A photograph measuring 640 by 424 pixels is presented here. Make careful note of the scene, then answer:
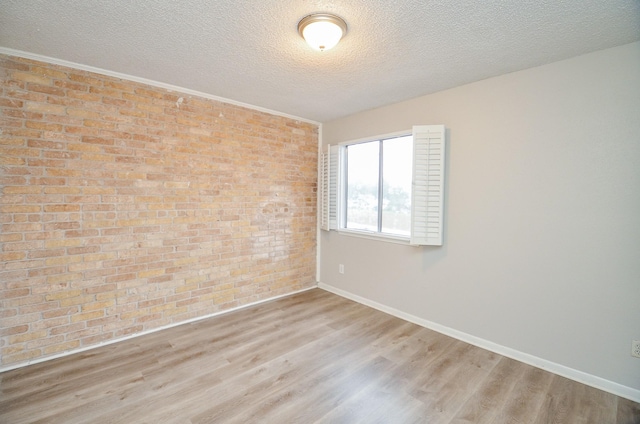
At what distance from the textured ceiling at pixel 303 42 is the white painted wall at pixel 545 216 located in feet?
0.88

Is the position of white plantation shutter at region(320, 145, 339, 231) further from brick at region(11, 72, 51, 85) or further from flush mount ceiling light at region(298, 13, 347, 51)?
brick at region(11, 72, 51, 85)

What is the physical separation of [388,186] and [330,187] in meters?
0.90

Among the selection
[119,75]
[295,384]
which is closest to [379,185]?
[295,384]

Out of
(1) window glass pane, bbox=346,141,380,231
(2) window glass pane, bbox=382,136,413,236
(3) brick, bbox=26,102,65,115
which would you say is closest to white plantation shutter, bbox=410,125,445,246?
(2) window glass pane, bbox=382,136,413,236

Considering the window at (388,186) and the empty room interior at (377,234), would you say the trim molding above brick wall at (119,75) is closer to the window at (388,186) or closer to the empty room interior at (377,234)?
the empty room interior at (377,234)

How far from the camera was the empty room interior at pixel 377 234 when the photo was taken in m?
1.84

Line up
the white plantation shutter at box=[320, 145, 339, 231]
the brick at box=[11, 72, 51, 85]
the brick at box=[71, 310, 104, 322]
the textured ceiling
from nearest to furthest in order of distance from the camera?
the textured ceiling → the brick at box=[11, 72, 51, 85] → the brick at box=[71, 310, 104, 322] → the white plantation shutter at box=[320, 145, 339, 231]

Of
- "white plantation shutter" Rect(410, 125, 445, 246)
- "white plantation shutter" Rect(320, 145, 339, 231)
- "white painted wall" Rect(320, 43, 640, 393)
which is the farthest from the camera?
"white plantation shutter" Rect(320, 145, 339, 231)

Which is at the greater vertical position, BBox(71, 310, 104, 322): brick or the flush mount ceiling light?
the flush mount ceiling light

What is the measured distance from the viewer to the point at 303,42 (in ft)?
6.63

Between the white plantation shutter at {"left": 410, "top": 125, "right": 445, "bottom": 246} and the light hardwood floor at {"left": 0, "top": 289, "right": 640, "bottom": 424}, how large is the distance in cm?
107

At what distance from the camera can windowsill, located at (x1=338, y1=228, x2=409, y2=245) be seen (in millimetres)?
3250

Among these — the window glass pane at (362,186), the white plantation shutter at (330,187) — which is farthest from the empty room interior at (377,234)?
the white plantation shutter at (330,187)

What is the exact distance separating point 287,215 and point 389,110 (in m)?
1.92
